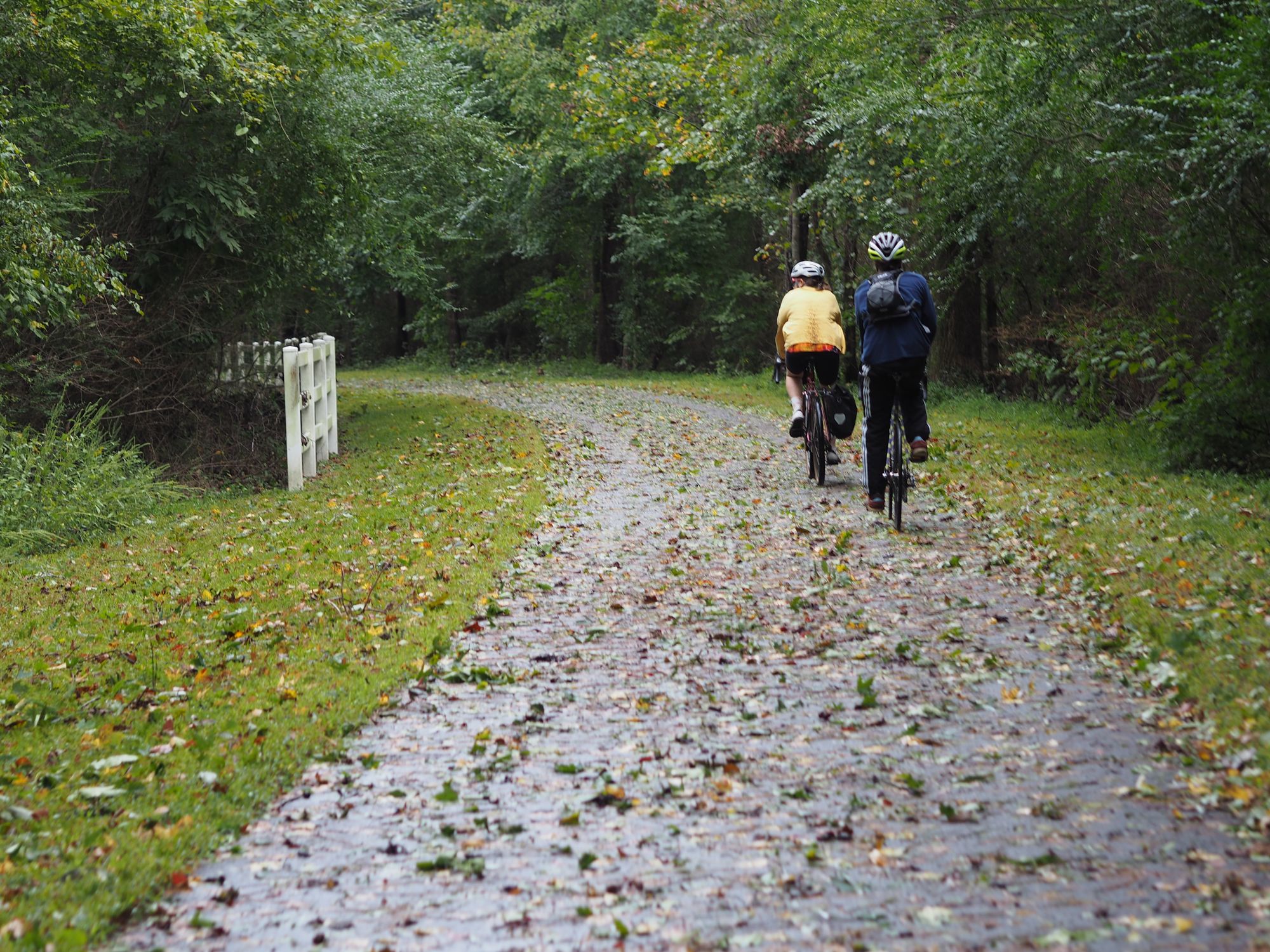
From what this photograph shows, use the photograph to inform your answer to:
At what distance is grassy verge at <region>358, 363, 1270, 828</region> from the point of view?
5.31m

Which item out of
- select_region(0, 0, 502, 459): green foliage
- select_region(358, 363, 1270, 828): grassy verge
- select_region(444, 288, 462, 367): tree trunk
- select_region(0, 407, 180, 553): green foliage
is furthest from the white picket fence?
select_region(444, 288, 462, 367): tree trunk

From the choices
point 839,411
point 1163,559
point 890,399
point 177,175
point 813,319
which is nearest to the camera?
point 1163,559

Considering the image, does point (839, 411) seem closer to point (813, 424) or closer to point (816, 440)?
point (813, 424)

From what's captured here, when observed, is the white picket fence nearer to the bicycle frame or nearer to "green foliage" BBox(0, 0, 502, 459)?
"green foliage" BBox(0, 0, 502, 459)

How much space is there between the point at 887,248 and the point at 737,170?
63.7ft

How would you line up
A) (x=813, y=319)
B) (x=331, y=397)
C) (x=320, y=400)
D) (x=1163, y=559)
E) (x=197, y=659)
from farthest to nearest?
(x=331, y=397)
(x=320, y=400)
(x=813, y=319)
(x=1163, y=559)
(x=197, y=659)

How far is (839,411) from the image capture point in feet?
40.3

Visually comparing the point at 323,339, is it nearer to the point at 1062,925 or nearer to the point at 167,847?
the point at 167,847

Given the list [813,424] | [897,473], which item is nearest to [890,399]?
[897,473]

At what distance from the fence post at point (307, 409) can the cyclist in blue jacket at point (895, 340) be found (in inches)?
284

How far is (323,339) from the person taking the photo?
17.1 m

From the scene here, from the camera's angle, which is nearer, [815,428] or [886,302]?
[886,302]

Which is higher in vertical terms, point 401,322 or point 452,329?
point 401,322

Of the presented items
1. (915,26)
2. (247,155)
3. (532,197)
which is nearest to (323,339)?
(247,155)
